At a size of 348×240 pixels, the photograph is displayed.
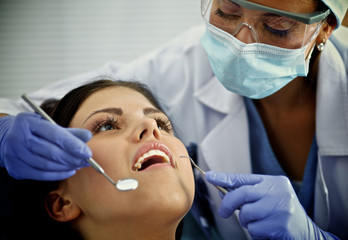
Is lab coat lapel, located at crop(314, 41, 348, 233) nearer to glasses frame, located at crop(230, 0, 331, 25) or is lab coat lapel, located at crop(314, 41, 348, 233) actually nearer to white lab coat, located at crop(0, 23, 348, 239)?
white lab coat, located at crop(0, 23, 348, 239)

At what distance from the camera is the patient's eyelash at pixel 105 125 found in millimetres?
1224

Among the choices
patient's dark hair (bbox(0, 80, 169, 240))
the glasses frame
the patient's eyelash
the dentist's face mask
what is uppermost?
the glasses frame

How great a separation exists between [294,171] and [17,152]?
4.03 feet

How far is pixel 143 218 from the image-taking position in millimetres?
1093

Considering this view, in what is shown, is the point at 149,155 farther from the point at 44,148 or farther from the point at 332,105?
the point at 332,105

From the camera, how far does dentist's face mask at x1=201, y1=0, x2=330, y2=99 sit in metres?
1.21

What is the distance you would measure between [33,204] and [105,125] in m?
0.47

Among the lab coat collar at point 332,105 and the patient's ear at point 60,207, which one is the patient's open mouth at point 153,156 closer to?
the patient's ear at point 60,207

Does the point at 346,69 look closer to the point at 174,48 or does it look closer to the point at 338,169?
the point at 338,169

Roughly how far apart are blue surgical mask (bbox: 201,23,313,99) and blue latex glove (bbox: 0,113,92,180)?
0.64m

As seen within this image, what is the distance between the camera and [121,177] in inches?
42.7

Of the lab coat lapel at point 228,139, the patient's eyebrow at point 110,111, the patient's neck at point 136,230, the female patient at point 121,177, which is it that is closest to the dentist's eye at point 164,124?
the female patient at point 121,177

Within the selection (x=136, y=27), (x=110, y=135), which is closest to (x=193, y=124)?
(x=110, y=135)

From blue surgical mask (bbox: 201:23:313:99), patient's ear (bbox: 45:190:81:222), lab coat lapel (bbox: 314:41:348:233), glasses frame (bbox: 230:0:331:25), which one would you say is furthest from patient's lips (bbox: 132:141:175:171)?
lab coat lapel (bbox: 314:41:348:233)
